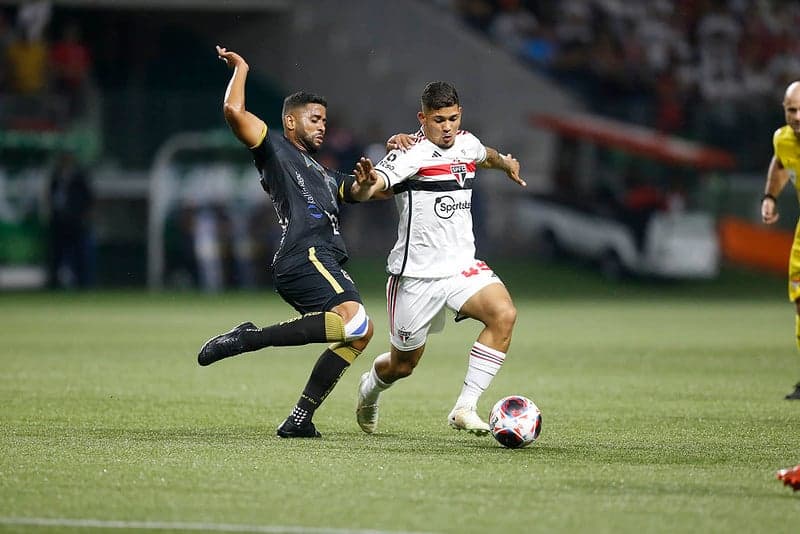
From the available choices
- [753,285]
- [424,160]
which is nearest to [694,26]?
[753,285]

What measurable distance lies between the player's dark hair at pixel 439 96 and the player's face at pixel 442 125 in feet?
0.11

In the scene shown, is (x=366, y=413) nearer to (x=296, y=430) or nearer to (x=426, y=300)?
(x=296, y=430)

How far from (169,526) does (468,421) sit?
9.95ft

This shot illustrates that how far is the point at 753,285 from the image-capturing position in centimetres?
2853

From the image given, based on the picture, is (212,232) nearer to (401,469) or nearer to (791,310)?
(791,310)

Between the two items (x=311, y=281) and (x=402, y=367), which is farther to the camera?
(x=402, y=367)

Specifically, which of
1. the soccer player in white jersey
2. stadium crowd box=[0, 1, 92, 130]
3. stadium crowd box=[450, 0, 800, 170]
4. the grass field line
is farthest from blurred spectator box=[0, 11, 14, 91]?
the grass field line

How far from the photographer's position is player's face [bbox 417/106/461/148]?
8867 millimetres

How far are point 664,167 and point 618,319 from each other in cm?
841

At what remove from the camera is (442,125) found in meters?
8.86

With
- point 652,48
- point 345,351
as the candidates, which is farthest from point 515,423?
point 652,48

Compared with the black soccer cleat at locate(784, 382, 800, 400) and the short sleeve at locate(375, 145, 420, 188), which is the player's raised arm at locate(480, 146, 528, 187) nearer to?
the short sleeve at locate(375, 145, 420, 188)

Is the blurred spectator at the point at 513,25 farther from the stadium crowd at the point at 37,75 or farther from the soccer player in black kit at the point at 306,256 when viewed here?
the soccer player in black kit at the point at 306,256

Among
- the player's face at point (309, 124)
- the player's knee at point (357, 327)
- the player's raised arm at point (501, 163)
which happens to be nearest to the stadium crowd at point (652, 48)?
the player's raised arm at point (501, 163)
